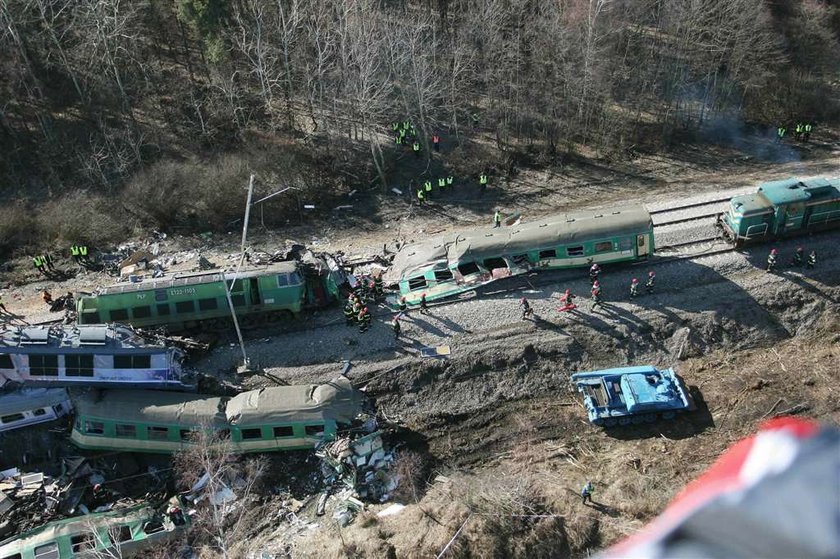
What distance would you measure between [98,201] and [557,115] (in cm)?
2908

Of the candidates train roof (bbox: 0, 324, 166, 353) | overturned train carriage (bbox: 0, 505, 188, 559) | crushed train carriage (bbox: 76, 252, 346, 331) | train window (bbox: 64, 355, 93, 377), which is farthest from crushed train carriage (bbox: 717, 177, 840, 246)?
train window (bbox: 64, 355, 93, 377)

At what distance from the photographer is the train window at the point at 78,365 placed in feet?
74.6

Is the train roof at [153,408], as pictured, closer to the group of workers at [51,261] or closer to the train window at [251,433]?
the train window at [251,433]

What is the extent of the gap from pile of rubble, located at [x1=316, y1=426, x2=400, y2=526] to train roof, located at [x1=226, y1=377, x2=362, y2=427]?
105 cm

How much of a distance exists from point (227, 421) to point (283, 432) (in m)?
1.98

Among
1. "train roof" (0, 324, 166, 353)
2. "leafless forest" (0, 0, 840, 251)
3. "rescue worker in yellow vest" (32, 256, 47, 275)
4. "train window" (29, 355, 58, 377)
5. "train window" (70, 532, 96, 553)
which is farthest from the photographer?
"leafless forest" (0, 0, 840, 251)

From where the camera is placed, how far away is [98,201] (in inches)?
1427

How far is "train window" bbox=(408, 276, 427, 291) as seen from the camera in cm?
2773

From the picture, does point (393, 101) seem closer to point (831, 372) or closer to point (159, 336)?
point (159, 336)

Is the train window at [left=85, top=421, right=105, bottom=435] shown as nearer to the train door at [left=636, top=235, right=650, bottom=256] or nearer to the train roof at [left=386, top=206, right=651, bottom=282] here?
the train roof at [left=386, top=206, right=651, bottom=282]

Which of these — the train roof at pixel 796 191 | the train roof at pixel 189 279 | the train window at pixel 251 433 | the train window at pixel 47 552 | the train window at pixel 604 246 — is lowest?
the train window at pixel 47 552

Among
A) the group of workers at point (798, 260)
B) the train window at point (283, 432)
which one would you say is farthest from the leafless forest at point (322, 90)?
the train window at point (283, 432)

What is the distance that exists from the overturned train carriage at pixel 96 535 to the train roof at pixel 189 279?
8982 millimetres

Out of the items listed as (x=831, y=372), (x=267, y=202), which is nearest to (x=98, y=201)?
(x=267, y=202)
